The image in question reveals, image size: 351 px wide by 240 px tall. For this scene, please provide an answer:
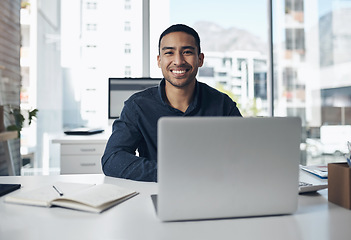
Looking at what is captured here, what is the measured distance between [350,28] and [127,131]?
9.28ft

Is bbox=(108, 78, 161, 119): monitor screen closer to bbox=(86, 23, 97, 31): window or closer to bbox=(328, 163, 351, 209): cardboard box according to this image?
bbox=(86, 23, 97, 31): window

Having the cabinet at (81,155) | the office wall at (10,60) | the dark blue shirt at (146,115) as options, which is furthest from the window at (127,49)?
the dark blue shirt at (146,115)

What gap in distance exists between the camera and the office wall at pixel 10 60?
2.83 metres

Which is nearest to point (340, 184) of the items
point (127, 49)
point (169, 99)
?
point (169, 99)

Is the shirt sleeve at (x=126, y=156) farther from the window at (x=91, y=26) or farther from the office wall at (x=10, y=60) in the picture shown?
the window at (x=91, y=26)

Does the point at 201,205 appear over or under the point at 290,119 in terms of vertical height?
under

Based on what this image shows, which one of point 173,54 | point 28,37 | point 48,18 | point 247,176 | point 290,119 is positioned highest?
point 48,18

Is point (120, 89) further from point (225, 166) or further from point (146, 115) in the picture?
point (225, 166)

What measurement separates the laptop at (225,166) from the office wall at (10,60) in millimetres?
2508

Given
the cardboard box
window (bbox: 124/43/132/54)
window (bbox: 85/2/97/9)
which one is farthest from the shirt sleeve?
window (bbox: 85/2/97/9)

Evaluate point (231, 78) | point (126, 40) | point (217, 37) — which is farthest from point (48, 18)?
point (231, 78)

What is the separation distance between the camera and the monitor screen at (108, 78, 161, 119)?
2854 millimetres

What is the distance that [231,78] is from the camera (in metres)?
3.59

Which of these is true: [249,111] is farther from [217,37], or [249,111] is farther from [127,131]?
[127,131]
